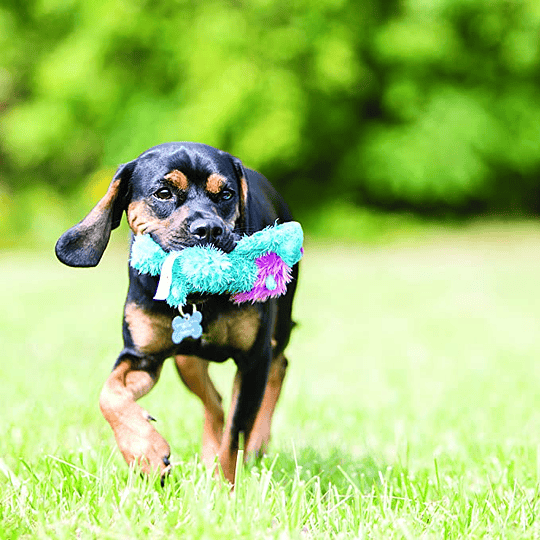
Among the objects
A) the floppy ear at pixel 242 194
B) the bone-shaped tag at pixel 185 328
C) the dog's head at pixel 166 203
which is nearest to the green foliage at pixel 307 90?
the floppy ear at pixel 242 194

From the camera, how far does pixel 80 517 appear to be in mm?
2184

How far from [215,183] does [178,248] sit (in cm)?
33

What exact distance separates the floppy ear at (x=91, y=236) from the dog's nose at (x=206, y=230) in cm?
38

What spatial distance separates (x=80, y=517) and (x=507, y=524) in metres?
1.32

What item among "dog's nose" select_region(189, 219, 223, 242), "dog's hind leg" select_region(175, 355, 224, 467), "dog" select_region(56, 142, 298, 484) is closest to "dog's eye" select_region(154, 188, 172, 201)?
"dog" select_region(56, 142, 298, 484)

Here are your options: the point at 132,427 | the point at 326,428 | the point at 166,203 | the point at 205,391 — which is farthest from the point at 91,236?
the point at 326,428

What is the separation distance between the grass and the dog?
249mm

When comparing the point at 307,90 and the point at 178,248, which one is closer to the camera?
the point at 178,248

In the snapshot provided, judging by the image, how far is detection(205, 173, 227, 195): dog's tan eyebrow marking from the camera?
283 cm

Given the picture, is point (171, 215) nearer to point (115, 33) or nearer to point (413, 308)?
point (413, 308)

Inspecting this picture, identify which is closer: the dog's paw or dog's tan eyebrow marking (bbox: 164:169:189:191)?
the dog's paw

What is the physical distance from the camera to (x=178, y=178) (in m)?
2.79

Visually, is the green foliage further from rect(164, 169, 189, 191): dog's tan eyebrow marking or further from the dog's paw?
the dog's paw

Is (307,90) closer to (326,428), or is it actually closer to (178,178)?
(326,428)
